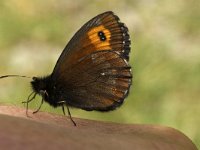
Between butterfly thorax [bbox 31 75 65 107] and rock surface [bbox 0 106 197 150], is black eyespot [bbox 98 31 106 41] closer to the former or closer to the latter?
butterfly thorax [bbox 31 75 65 107]

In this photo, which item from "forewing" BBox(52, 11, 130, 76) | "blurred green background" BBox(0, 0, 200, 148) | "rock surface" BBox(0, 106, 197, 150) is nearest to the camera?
"rock surface" BBox(0, 106, 197, 150)

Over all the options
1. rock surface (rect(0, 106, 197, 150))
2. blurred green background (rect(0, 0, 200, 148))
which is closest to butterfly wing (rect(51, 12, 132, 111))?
rock surface (rect(0, 106, 197, 150))

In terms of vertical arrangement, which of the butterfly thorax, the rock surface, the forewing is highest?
the forewing

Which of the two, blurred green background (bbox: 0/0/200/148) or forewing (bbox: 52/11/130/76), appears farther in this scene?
blurred green background (bbox: 0/0/200/148)

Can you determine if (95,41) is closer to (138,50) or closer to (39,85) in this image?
(39,85)

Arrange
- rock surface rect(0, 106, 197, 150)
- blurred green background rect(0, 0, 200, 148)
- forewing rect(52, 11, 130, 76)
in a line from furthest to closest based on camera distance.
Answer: blurred green background rect(0, 0, 200, 148) < forewing rect(52, 11, 130, 76) < rock surface rect(0, 106, 197, 150)

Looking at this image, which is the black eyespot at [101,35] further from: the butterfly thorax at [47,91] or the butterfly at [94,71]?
the butterfly thorax at [47,91]

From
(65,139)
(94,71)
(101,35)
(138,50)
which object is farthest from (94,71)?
(138,50)

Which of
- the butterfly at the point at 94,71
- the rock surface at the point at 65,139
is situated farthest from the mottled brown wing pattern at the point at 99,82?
the rock surface at the point at 65,139

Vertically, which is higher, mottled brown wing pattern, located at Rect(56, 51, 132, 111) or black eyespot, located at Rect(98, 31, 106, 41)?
black eyespot, located at Rect(98, 31, 106, 41)
